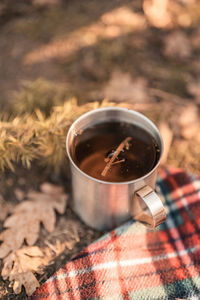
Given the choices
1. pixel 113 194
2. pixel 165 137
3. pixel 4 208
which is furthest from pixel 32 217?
pixel 165 137

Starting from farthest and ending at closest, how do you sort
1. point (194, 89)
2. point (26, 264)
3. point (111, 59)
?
point (111, 59) < point (194, 89) < point (26, 264)

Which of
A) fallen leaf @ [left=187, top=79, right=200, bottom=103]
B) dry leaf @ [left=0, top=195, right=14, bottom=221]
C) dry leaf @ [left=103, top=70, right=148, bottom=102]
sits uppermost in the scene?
dry leaf @ [left=103, top=70, right=148, bottom=102]

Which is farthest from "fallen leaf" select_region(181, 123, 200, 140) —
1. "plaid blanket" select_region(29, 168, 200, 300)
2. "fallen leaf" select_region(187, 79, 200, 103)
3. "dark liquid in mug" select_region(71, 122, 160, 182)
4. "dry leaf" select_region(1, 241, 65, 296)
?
"dry leaf" select_region(1, 241, 65, 296)

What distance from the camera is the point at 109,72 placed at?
1646 millimetres

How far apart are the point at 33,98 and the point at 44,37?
2.03ft

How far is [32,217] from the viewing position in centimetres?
113

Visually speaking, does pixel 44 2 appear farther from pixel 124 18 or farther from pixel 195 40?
pixel 195 40

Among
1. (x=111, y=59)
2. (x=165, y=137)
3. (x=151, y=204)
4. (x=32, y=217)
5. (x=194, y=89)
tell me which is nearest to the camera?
(x=151, y=204)

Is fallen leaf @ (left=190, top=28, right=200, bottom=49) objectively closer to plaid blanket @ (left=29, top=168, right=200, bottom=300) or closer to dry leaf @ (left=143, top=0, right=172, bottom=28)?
dry leaf @ (left=143, top=0, right=172, bottom=28)

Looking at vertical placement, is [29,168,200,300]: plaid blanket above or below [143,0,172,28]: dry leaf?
below

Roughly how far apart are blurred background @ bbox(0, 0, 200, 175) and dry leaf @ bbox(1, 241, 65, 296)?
547mm

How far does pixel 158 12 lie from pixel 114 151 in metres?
0.85

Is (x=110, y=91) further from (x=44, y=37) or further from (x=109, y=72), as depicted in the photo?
(x=44, y=37)

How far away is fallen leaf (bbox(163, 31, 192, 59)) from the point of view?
1.72m
